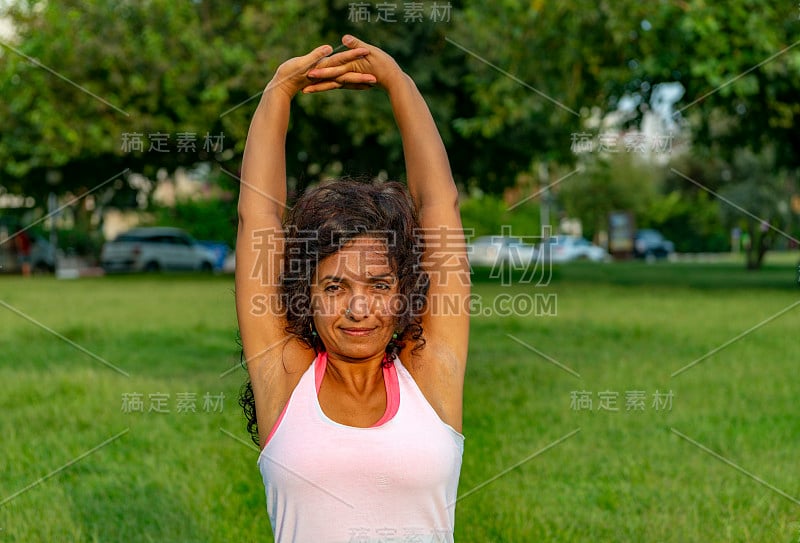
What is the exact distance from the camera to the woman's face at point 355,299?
7.81ft

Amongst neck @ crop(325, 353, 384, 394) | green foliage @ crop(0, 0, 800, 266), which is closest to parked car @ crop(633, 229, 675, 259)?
green foliage @ crop(0, 0, 800, 266)

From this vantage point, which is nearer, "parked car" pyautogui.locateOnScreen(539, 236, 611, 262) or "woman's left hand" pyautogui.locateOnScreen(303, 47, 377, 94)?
"woman's left hand" pyautogui.locateOnScreen(303, 47, 377, 94)

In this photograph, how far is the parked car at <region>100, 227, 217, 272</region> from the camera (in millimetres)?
39594

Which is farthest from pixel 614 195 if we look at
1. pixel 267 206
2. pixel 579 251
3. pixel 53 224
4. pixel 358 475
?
pixel 358 475

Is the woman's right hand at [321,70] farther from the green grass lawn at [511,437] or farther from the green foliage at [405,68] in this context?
the green foliage at [405,68]

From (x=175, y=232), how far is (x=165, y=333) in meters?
28.3

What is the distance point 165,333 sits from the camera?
44.1 ft

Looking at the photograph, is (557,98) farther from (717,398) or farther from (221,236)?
(221,236)

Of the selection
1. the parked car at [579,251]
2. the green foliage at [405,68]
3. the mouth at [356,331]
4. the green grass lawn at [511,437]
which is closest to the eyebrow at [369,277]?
the mouth at [356,331]

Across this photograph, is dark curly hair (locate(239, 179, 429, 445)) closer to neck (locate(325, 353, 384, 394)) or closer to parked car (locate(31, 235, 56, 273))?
neck (locate(325, 353, 384, 394))

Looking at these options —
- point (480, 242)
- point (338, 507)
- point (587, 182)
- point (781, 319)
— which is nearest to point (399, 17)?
point (781, 319)

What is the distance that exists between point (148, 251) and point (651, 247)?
3256 centimetres

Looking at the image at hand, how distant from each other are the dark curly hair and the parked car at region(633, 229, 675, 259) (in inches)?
2301

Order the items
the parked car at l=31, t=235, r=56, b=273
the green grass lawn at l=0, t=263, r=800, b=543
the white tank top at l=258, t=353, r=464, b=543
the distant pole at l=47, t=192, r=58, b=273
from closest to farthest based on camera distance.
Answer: the white tank top at l=258, t=353, r=464, b=543, the green grass lawn at l=0, t=263, r=800, b=543, the distant pole at l=47, t=192, r=58, b=273, the parked car at l=31, t=235, r=56, b=273
